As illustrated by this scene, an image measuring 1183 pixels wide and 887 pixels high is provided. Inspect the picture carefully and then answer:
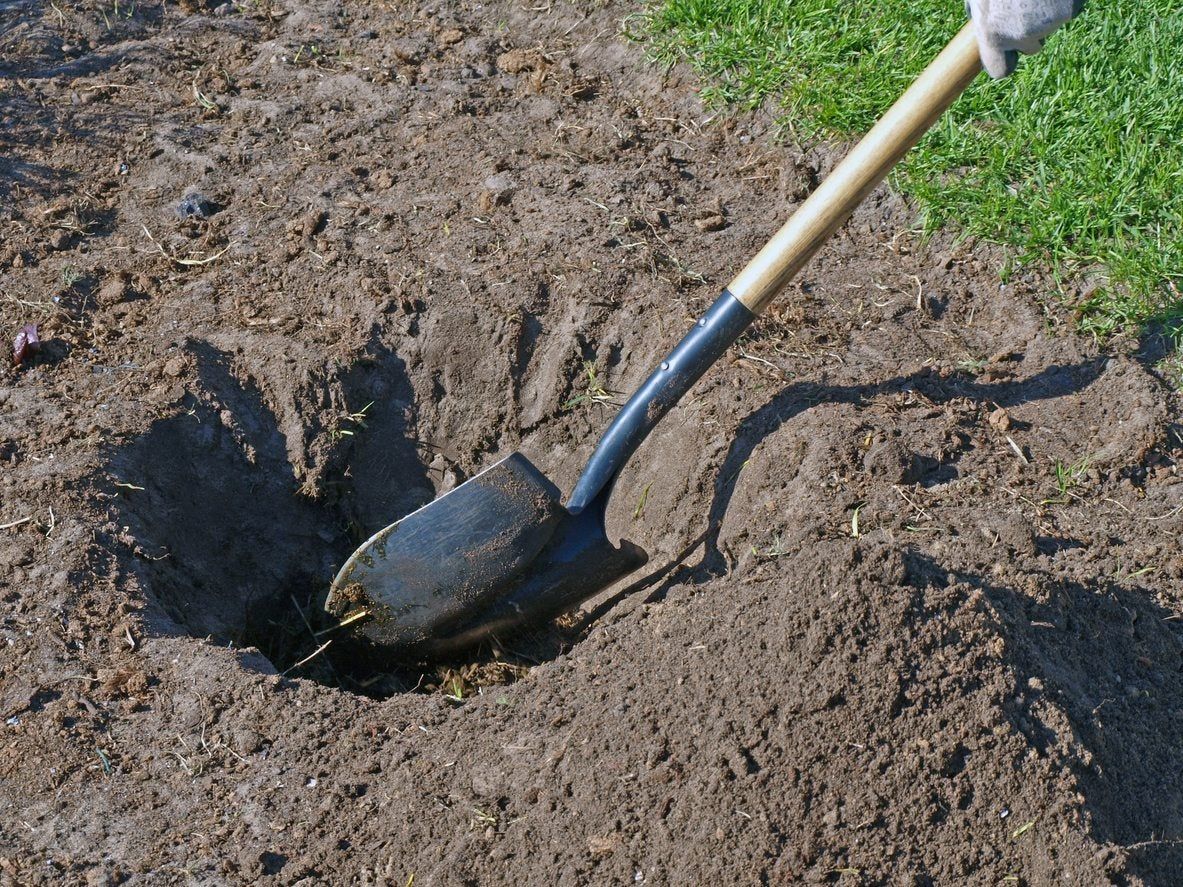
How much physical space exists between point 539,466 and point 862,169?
141 centimetres

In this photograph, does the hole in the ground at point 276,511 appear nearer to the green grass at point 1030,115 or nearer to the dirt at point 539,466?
the dirt at point 539,466

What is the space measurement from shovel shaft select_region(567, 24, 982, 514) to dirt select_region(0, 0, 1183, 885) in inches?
9.9

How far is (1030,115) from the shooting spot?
403 centimetres

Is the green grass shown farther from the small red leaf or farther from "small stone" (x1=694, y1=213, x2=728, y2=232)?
the small red leaf

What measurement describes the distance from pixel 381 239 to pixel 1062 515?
7.69ft

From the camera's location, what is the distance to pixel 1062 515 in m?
3.15

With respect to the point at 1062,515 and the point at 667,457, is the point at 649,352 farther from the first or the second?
the point at 1062,515

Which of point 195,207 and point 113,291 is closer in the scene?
point 113,291

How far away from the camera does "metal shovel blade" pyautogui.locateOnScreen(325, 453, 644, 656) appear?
321 centimetres

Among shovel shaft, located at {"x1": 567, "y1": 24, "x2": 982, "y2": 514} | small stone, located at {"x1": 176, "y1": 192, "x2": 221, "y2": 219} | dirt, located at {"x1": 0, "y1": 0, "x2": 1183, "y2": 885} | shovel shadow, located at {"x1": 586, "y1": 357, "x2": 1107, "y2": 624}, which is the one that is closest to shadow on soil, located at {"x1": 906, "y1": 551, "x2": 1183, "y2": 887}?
dirt, located at {"x1": 0, "y1": 0, "x2": 1183, "y2": 885}

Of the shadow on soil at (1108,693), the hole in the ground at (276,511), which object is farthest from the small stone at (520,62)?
the shadow on soil at (1108,693)

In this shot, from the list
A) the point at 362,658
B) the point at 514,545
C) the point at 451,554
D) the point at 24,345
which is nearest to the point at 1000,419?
the point at 514,545

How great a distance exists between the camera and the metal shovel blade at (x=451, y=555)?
3215mm

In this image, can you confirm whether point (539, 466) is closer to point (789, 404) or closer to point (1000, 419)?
point (789, 404)
